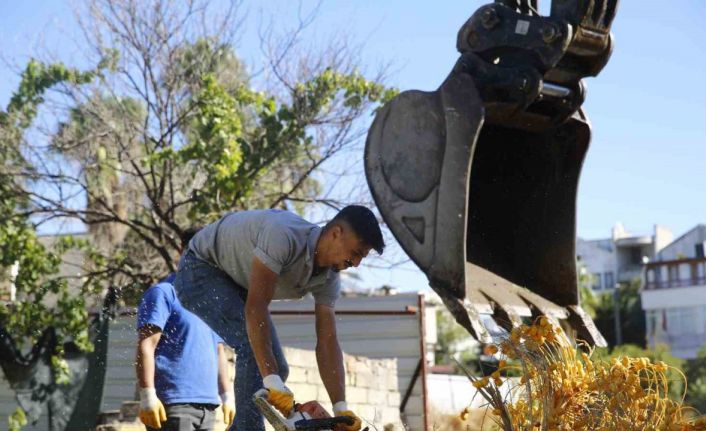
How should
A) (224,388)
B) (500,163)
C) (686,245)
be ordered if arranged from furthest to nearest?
(686,245) < (224,388) < (500,163)

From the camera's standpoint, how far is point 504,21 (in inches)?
220

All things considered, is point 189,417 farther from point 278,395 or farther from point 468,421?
point 468,421

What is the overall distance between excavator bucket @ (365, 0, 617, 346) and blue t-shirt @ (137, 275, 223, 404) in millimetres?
1318

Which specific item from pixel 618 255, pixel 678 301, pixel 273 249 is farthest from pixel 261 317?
pixel 618 255

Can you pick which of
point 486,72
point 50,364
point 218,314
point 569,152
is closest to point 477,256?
point 569,152

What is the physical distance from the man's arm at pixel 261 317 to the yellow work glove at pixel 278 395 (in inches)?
1.3

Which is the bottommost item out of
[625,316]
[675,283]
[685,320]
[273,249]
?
[273,249]

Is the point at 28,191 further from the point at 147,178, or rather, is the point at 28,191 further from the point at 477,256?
the point at 477,256

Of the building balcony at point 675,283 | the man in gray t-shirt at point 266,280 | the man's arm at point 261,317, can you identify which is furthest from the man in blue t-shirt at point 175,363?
the building balcony at point 675,283

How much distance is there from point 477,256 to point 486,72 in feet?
3.68

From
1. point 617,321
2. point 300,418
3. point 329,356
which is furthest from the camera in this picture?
point 617,321

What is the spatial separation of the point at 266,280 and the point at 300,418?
0.59m

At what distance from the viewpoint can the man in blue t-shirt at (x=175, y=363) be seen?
5945 mm

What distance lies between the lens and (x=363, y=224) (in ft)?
15.1
